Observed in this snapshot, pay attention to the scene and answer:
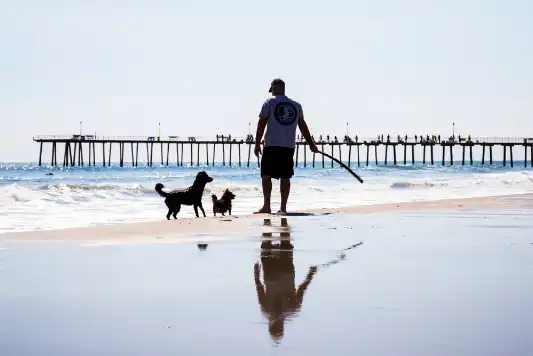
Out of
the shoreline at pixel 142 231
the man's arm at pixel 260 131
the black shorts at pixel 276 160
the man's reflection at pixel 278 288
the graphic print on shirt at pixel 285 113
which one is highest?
the graphic print on shirt at pixel 285 113

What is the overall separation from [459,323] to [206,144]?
89058 mm

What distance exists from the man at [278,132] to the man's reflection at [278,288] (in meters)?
3.71

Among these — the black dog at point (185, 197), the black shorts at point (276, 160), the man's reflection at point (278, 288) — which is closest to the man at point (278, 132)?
the black shorts at point (276, 160)

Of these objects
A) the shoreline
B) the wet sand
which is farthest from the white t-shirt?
the wet sand

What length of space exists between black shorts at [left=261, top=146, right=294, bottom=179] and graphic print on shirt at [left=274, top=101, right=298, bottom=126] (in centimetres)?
28

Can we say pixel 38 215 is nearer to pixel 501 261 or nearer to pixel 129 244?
pixel 129 244

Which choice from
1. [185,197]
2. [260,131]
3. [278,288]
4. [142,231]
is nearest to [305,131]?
[260,131]

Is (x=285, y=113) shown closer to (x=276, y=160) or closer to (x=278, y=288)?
(x=276, y=160)

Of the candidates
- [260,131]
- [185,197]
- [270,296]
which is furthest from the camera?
[185,197]

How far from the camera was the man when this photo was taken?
871 centimetres

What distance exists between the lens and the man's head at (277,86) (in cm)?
876

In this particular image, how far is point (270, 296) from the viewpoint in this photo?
3.21 metres

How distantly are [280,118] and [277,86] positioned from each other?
0.33 meters

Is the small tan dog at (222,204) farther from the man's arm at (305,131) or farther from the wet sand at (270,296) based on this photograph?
the wet sand at (270,296)
